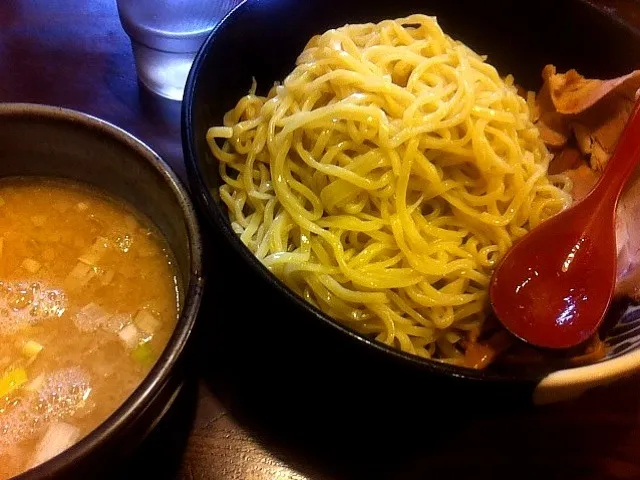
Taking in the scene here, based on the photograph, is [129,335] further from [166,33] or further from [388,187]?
[166,33]

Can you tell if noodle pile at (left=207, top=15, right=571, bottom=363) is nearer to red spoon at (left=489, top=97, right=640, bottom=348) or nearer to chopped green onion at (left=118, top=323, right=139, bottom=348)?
red spoon at (left=489, top=97, right=640, bottom=348)

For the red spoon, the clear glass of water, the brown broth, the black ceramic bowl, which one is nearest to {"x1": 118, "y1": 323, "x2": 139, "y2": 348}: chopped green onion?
the brown broth

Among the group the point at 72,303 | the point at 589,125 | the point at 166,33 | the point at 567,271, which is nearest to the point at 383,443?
the point at 567,271

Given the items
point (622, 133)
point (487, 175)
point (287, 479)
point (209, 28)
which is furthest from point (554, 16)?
point (287, 479)

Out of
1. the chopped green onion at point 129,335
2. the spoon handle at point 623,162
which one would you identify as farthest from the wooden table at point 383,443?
the spoon handle at point 623,162

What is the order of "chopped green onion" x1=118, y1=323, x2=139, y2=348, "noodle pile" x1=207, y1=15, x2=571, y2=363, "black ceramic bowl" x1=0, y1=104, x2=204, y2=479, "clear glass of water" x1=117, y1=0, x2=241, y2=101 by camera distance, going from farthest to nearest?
"clear glass of water" x1=117, y1=0, x2=241, y2=101 → "noodle pile" x1=207, y1=15, x2=571, y2=363 → "chopped green onion" x1=118, y1=323, x2=139, y2=348 → "black ceramic bowl" x1=0, y1=104, x2=204, y2=479

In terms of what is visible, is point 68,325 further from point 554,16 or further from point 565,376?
point 554,16
